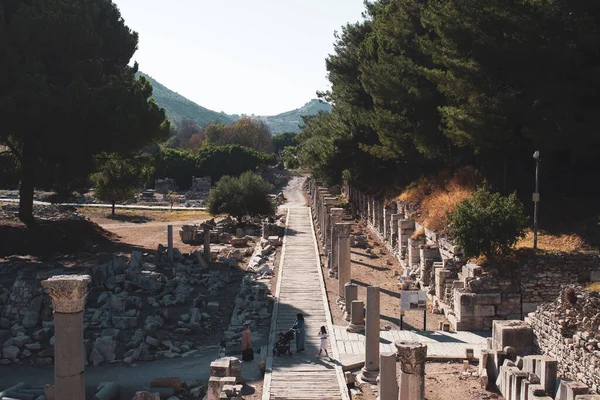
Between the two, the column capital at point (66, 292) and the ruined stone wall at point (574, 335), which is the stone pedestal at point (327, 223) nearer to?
the ruined stone wall at point (574, 335)

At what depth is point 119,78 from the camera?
123 feet

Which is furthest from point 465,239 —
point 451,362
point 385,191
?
point 385,191

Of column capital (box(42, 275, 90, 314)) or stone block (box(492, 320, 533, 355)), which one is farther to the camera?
stone block (box(492, 320, 533, 355))

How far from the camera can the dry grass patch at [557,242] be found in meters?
20.9

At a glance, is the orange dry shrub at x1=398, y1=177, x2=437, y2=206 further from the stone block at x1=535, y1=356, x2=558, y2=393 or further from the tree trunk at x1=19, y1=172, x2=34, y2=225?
the tree trunk at x1=19, y1=172, x2=34, y2=225

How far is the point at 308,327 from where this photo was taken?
21.7 m

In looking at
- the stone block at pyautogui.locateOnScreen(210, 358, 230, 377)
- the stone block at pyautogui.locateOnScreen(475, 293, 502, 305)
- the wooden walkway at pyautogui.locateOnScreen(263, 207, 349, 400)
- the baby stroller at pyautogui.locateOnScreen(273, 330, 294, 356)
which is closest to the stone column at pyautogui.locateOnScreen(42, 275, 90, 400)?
the stone block at pyautogui.locateOnScreen(210, 358, 230, 377)

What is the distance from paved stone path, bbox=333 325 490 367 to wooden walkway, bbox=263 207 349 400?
508 mm

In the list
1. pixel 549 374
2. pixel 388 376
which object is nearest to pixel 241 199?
pixel 388 376

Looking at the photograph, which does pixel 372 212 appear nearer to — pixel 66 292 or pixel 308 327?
pixel 308 327

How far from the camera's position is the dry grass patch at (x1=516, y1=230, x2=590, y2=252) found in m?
20.9

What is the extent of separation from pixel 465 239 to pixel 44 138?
21778 millimetres

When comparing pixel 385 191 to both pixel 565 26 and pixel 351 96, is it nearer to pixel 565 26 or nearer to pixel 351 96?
pixel 351 96

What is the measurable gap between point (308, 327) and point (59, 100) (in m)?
18.0
